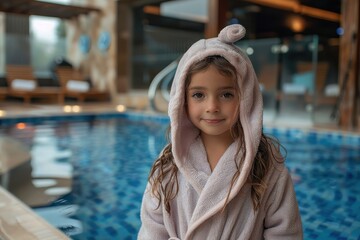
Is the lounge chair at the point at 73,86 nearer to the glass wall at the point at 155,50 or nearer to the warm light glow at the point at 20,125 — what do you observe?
the glass wall at the point at 155,50

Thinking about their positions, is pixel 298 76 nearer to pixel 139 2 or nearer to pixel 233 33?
pixel 139 2

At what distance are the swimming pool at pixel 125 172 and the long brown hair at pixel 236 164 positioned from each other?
127 centimetres

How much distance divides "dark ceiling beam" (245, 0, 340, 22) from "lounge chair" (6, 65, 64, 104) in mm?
6383

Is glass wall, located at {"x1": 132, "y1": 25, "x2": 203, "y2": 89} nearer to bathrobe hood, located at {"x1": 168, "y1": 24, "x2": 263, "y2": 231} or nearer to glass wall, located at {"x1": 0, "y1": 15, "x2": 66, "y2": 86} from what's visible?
glass wall, located at {"x1": 0, "y1": 15, "x2": 66, "y2": 86}

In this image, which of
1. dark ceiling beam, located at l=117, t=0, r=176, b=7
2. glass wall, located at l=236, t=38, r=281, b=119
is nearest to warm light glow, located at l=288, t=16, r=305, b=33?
dark ceiling beam, located at l=117, t=0, r=176, b=7

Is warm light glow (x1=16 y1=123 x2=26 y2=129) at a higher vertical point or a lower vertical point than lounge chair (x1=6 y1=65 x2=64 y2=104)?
lower

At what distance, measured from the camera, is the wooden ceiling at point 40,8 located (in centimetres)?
1059

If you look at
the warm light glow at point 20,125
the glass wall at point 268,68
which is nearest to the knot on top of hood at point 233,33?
the warm light glow at point 20,125

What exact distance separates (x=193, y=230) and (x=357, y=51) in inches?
257

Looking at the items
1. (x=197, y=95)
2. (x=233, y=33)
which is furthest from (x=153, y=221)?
(x=233, y=33)

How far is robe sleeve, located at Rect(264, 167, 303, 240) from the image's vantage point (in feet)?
3.73

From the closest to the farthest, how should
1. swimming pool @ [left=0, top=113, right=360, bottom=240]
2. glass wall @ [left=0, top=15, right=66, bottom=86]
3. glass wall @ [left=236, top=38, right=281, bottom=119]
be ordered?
swimming pool @ [left=0, top=113, right=360, bottom=240] < glass wall @ [left=236, top=38, right=281, bottom=119] < glass wall @ [left=0, top=15, right=66, bottom=86]

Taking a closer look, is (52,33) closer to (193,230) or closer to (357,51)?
(357,51)

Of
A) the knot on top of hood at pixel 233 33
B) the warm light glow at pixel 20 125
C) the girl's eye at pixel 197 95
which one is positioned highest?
the knot on top of hood at pixel 233 33
